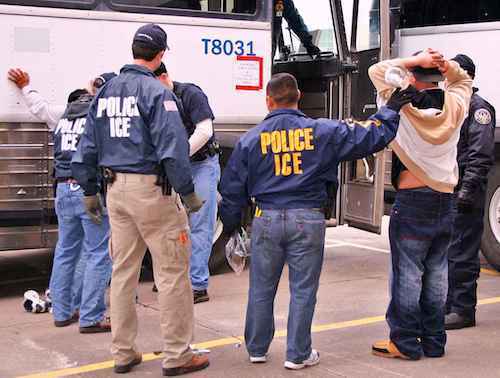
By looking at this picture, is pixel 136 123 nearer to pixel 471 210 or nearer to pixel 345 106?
pixel 471 210

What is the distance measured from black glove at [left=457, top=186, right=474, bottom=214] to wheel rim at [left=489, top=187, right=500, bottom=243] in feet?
7.81

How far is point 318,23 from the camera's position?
8.42m

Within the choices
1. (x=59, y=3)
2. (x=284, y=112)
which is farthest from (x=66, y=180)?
(x=284, y=112)

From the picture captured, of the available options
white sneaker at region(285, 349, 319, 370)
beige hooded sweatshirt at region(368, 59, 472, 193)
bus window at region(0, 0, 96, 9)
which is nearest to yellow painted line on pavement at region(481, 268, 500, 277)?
beige hooded sweatshirt at region(368, 59, 472, 193)

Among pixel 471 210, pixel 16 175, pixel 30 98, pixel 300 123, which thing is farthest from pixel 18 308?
pixel 471 210

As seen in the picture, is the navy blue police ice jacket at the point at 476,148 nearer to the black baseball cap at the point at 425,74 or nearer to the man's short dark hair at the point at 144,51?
the black baseball cap at the point at 425,74

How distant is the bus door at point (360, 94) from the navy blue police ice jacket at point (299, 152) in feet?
9.65

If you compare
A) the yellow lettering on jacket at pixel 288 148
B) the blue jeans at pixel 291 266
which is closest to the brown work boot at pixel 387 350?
the blue jeans at pixel 291 266

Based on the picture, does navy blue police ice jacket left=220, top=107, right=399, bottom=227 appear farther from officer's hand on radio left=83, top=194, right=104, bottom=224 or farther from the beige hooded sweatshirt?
officer's hand on radio left=83, top=194, right=104, bottom=224

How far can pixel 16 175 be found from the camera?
254 inches

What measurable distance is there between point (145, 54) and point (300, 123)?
971 millimetres

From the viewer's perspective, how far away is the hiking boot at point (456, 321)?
5785 mm

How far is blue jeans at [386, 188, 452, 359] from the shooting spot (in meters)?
4.86

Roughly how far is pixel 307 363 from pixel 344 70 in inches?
154
